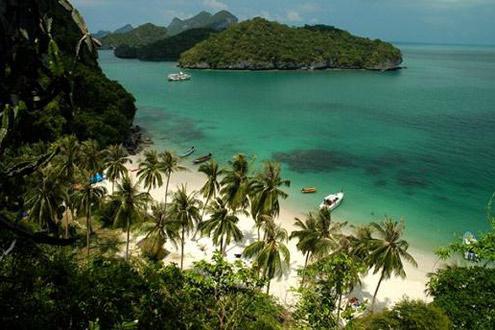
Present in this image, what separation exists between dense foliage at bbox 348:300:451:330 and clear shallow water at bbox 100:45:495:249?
24.0m

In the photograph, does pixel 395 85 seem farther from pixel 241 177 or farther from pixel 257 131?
pixel 241 177

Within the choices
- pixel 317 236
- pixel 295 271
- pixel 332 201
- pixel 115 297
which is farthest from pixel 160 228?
pixel 332 201

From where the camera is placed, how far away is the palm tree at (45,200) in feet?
102

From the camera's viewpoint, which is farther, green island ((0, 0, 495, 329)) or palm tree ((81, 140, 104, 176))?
palm tree ((81, 140, 104, 176))

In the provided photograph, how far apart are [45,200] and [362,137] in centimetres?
6988

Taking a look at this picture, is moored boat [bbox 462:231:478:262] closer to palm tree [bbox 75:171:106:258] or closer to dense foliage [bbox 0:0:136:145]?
dense foliage [bbox 0:0:136:145]

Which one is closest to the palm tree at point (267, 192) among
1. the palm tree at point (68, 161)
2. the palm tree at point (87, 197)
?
the palm tree at point (87, 197)

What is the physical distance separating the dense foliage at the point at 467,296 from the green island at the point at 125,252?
7cm

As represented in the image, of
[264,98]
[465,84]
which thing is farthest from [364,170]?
[465,84]

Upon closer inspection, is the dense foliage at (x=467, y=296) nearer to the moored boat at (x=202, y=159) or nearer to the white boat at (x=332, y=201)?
the white boat at (x=332, y=201)

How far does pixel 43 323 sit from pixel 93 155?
32.2 meters

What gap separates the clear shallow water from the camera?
54500mm

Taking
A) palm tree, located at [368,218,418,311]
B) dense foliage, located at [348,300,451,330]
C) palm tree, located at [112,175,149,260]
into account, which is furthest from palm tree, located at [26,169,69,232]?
palm tree, located at [368,218,418,311]

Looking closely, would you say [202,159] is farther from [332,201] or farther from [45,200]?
[45,200]
